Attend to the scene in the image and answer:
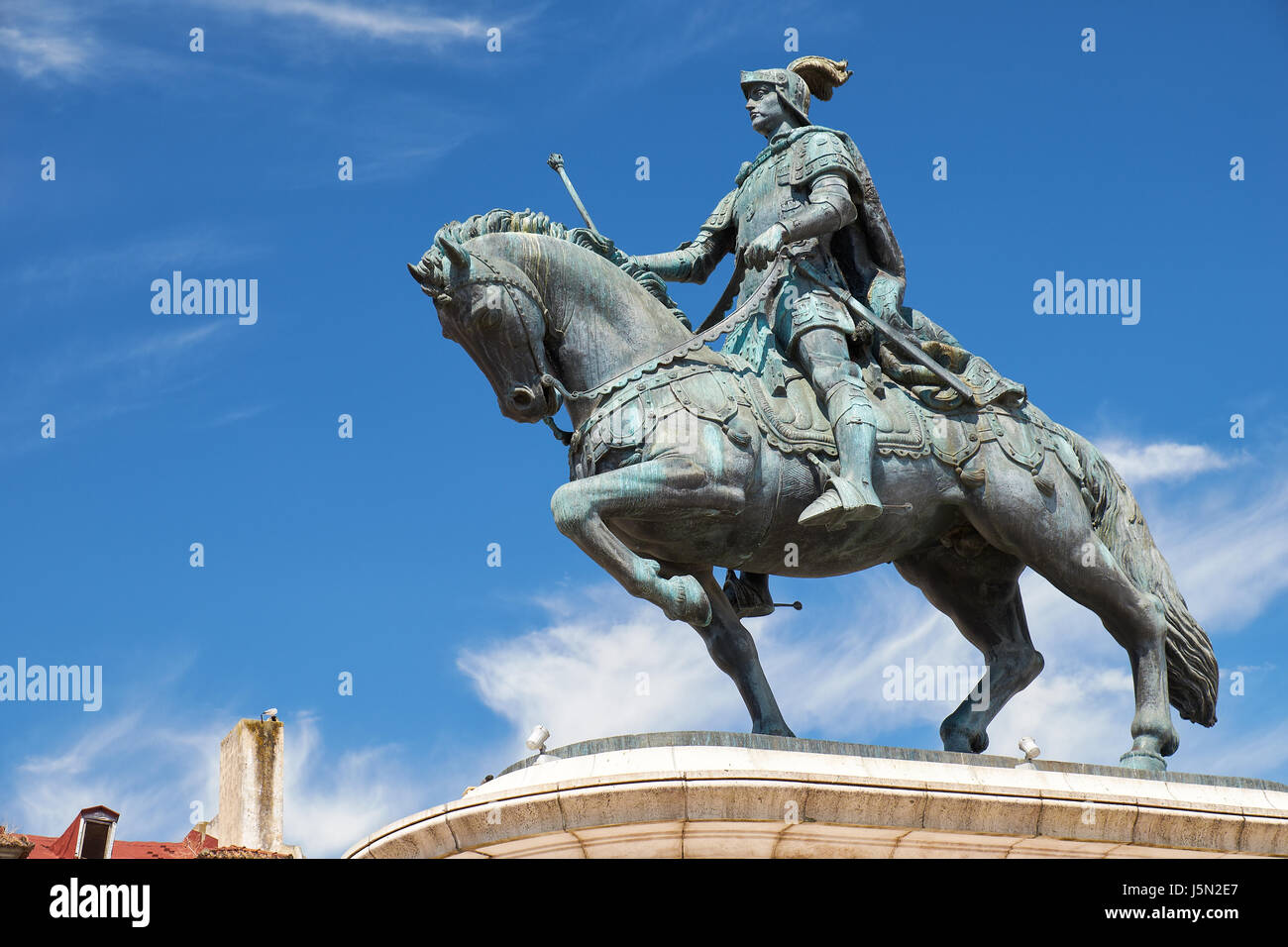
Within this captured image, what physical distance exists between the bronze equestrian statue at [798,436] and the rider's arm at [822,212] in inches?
0.8

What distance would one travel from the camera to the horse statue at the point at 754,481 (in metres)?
11.4

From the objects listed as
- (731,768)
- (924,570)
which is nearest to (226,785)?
(924,570)

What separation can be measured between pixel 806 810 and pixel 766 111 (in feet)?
17.3

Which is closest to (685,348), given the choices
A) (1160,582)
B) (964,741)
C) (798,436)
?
(798,436)

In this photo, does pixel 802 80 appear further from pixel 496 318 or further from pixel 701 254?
pixel 496 318

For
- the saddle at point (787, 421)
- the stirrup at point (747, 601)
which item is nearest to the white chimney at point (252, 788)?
the stirrup at point (747, 601)

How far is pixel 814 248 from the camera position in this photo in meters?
12.9

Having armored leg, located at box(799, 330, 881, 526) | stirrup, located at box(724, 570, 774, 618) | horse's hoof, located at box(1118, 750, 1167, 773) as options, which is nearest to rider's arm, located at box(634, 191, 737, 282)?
armored leg, located at box(799, 330, 881, 526)

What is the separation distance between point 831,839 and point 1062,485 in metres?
3.21

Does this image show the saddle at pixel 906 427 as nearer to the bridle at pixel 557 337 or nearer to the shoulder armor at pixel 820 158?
the bridle at pixel 557 337
